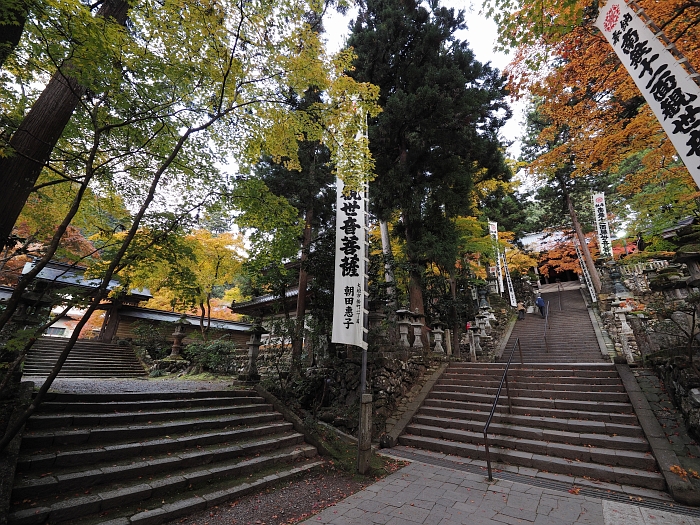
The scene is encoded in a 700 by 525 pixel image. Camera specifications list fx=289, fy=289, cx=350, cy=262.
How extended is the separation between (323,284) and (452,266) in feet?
17.1

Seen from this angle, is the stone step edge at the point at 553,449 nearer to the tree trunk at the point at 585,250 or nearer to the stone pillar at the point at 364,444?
the stone pillar at the point at 364,444

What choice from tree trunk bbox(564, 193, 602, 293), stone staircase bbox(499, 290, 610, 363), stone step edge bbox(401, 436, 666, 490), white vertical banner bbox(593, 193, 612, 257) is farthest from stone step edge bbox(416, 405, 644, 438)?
tree trunk bbox(564, 193, 602, 293)

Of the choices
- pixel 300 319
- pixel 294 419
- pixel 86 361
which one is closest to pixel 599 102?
pixel 300 319

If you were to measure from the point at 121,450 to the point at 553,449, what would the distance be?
7522mm

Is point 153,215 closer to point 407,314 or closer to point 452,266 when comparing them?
point 407,314

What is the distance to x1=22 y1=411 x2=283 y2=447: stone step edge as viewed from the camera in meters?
3.94

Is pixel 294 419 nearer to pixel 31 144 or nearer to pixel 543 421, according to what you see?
pixel 543 421

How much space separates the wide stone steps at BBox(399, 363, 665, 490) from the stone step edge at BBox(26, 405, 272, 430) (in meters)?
4.47

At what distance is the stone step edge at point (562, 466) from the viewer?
4.61m

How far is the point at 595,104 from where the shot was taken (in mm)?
8867

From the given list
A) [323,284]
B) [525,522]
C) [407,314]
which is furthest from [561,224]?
[525,522]

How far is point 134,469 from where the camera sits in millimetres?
3961

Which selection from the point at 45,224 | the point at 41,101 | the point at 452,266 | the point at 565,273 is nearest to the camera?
the point at 41,101

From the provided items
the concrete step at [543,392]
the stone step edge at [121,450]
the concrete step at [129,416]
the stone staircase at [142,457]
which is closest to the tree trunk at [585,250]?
the concrete step at [543,392]
